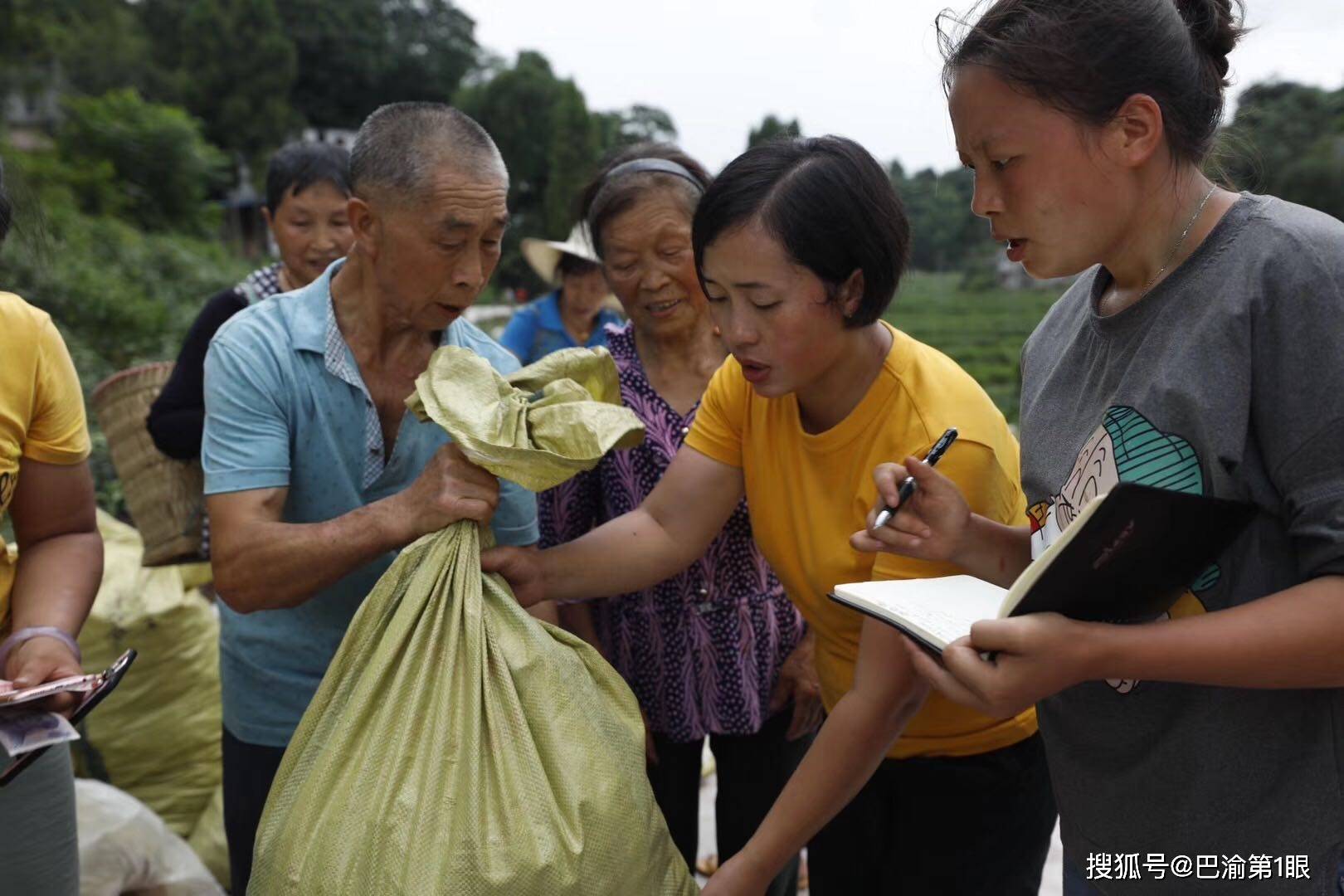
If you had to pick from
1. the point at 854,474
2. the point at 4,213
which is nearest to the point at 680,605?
the point at 854,474

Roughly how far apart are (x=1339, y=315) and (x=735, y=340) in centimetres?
76

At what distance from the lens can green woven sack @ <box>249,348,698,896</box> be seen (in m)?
1.37

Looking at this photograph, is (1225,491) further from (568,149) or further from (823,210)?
(568,149)

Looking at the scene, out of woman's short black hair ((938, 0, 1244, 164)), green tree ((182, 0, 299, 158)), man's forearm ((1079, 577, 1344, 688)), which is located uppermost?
green tree ((182, 0, 299, 158))

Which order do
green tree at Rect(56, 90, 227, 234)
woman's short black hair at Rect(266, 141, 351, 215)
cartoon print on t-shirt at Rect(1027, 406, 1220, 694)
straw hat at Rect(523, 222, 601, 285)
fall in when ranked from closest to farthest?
cartoon print on t-shirt at Rect(1027, 406, 1220, 694) < woman's short black hair at Rect(266, 141, 351, 215) < straw hat at Rect(523, 222, 601, 285) < green tree at Rect(56, 90, 227, 234)

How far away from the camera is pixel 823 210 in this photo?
1.54 meters

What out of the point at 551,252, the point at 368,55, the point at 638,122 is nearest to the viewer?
the point at 551,252

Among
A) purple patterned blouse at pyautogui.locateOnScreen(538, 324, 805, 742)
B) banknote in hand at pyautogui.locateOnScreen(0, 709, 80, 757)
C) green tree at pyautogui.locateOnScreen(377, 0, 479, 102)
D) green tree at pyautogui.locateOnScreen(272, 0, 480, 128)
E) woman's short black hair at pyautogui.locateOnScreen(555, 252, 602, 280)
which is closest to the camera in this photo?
banknote in hand at pyautogui.locateOnScreen(0, 709, 80, 757)

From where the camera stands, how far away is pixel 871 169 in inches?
63.2

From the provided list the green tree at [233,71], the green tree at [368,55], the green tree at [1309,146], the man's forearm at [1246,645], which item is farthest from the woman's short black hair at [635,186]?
the green tree at [368,55]

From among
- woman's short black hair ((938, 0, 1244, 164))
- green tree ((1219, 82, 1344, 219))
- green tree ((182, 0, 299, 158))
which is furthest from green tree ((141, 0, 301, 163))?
woman's short black hair ((938, 0, 1244, 164))

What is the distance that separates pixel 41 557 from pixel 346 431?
1.70ft

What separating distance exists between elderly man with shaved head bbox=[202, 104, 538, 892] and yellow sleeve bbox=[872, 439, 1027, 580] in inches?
22.4

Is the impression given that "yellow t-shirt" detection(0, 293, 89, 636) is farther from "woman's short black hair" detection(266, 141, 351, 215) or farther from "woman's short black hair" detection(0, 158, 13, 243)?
"woman's short black hair" detection(266, 141, 351, 215)
